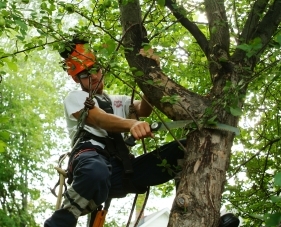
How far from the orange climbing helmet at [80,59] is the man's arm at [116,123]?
1.09ft

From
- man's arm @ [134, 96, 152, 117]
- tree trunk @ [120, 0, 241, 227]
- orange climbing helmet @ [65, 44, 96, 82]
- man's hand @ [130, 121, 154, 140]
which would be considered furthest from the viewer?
man's arm @ [134, 96, 152, 117]

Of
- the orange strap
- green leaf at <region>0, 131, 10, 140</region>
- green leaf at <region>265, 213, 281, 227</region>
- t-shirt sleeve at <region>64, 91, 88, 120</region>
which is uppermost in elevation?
t-shirt sleeve at <region>64, 91, 88, 120</region>

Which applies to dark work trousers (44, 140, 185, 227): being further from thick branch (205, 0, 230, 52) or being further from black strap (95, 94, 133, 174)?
thick branch (205, 0, 230, 52)

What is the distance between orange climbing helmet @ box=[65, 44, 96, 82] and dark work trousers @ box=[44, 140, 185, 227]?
1.92ft

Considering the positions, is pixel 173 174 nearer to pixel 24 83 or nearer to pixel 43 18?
pixel 43 18

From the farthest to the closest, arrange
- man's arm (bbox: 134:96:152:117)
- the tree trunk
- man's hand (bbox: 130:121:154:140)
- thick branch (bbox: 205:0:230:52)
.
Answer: man's arm (bbox: 134:96:152:117), thick branch (bbox: 205:0:230:52), man's hand (bbox: 130:121:154:140), the tree trunk

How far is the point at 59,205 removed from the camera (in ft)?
11.2

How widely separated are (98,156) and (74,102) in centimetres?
47

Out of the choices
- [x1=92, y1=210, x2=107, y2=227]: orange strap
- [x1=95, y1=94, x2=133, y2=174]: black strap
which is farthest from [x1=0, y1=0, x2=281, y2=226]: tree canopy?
[x1=92, y1=210, x2=107, y2=227]: orange strap

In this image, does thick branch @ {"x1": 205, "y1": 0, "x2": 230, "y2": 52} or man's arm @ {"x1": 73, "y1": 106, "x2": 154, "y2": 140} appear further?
thick branch @ {"x1": 205, "y1": 0, "x2": 230, "y2": 52}

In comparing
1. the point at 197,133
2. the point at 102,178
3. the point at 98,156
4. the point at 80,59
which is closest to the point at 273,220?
the point at 197,133

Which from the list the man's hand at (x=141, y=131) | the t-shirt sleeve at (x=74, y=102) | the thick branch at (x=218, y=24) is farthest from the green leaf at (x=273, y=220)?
the t-shirt sleeve at (x=74, y=102)

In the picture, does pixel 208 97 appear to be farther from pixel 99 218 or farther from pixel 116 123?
pixel 99 218

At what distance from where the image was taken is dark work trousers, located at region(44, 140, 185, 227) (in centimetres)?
323
